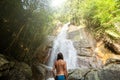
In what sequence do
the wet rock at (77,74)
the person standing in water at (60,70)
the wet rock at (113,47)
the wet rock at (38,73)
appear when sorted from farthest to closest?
1. the wet rock at (113,47)
2. the wet rock at (38,73)
3. the wet rock at (77,74)
4. the person standing in water at (60,70)

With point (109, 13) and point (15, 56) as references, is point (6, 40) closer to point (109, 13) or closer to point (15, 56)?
point (15, 56)

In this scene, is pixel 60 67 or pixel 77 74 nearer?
pixel 60 67

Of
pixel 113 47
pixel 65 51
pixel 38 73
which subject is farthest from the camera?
pixel 65 51

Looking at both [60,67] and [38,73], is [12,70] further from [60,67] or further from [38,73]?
[60,67]

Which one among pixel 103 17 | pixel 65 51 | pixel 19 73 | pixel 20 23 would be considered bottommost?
pixel 19 73

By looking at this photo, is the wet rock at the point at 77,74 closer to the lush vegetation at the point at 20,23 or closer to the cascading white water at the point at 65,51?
the lush vegetation at the point at 20,23

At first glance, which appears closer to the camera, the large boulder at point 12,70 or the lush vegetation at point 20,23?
the large boulder at point 12,70

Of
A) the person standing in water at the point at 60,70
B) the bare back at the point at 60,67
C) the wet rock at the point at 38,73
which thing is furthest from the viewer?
the wet rock at the point at 38,73

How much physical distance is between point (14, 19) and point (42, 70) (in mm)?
4983

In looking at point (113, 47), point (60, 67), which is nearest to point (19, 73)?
point (60, 67)

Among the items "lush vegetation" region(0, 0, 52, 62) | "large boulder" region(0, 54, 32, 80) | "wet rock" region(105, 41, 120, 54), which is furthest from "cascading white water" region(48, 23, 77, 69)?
"large boulder" region(0, 54, 32, 80)

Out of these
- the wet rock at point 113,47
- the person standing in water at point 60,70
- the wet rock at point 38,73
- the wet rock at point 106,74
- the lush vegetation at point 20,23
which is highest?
the lush vegetation at point 20,23

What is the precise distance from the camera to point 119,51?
1680 centimetres

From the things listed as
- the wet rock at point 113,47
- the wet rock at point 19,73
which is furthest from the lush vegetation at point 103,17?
the wet rock at point 19,73
